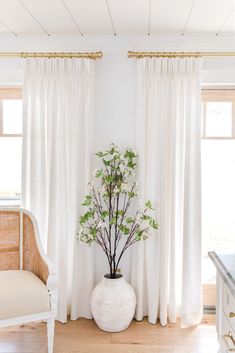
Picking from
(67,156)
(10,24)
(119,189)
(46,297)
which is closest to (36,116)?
(67,156)

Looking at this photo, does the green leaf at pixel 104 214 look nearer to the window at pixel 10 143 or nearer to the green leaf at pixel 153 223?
the green leaf at pixel 153 223

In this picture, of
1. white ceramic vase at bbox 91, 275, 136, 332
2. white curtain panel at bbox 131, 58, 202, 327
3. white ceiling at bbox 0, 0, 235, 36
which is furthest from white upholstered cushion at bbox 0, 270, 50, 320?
white ceiling at bbox 0, 0, 235, 36

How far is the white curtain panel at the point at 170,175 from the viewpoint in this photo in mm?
3105

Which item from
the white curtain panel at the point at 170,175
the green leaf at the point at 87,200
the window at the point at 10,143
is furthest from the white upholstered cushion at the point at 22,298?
the window at the point at 10,143

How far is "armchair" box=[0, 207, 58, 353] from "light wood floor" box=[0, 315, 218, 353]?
0.26 meters

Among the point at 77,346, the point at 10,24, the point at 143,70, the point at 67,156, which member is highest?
the point at 10,24

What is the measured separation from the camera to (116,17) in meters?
2.77

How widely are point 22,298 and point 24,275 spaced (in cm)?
33

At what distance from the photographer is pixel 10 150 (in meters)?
3.48

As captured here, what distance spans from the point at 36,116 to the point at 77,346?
73.4 inches

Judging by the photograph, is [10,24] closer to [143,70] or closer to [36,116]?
[36,116]

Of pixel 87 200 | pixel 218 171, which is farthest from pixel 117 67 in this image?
pixel 218 171

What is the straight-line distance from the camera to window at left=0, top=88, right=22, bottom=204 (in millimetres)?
3443

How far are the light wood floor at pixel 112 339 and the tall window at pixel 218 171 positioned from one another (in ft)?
2.20
